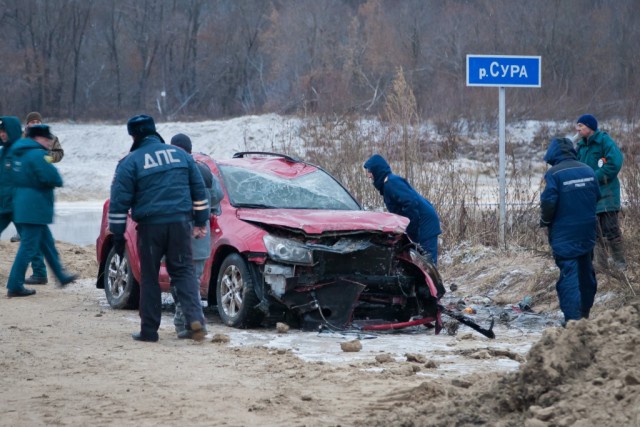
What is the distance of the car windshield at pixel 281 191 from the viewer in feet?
33.9

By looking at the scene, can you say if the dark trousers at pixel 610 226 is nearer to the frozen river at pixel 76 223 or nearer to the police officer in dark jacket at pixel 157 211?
the police officer in dark jacket at pixel 157 211

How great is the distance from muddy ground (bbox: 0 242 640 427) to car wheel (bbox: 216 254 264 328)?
14 centimetres

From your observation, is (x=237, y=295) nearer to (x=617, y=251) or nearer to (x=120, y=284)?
(x=120, y=284)

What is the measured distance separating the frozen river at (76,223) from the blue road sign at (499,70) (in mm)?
7228

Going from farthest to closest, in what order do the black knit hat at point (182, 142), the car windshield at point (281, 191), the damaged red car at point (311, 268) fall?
the car windshield at point (281, 191), the black knit hat at point (182, 142), the damaged red car at point (311, 268)

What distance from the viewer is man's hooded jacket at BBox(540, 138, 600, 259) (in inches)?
368

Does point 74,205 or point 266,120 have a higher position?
point 266,120

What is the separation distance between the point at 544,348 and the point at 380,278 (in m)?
3.82

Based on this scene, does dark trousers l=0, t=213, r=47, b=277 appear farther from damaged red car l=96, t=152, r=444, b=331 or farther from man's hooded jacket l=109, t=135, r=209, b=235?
man's hooded jacket l=109, t=135, r=209, b=235

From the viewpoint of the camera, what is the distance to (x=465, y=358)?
793 cm

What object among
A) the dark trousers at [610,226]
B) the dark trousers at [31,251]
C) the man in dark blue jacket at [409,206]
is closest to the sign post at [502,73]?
the dark trousers at [610,226]

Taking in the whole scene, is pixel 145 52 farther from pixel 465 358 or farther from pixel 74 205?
pixel 465 358

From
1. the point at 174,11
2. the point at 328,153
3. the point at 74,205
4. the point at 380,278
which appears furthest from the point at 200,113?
the point at 380,278

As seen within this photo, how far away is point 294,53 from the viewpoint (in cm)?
5372
